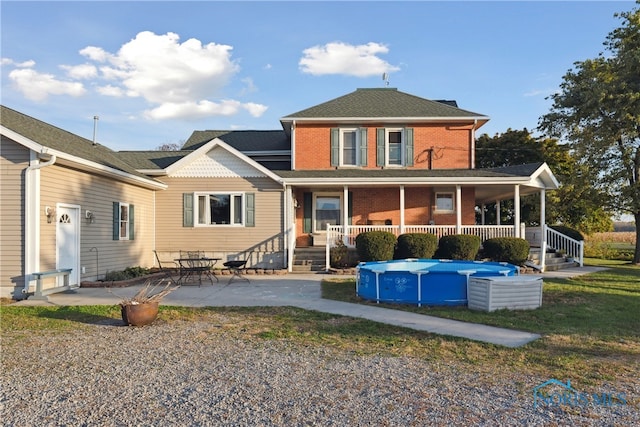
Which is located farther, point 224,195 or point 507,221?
point 507,221

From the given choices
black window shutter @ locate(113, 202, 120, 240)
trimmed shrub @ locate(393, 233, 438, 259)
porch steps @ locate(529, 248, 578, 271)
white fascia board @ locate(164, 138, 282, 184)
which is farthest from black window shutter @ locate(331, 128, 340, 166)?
black window shutter @ locate(113, 202, 120, 240)

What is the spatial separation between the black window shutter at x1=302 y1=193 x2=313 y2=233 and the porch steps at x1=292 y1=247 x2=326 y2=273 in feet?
5.26

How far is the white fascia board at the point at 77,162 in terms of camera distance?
35.6ft

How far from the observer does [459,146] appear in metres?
19.7

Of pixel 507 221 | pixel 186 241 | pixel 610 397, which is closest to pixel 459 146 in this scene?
pixel 186 241

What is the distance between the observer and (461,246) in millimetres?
16656

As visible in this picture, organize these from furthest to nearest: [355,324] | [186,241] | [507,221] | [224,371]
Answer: [507,221] → [186,241] → [355,324] → [224,371]

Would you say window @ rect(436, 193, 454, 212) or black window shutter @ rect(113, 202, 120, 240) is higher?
window @ rect(436, 193, 454, 212)

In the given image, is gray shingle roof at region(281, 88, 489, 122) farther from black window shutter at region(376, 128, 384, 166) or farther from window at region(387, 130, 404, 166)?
window at region(387, 130, 404, 166)

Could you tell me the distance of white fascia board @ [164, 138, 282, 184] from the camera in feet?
56.4

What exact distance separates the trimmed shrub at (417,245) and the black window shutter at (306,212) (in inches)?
172

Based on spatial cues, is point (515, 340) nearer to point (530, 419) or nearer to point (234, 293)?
point (530, 419)

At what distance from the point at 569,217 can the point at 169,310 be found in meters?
26.7

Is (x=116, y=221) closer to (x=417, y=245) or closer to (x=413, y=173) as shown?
(x=417, y=245)
